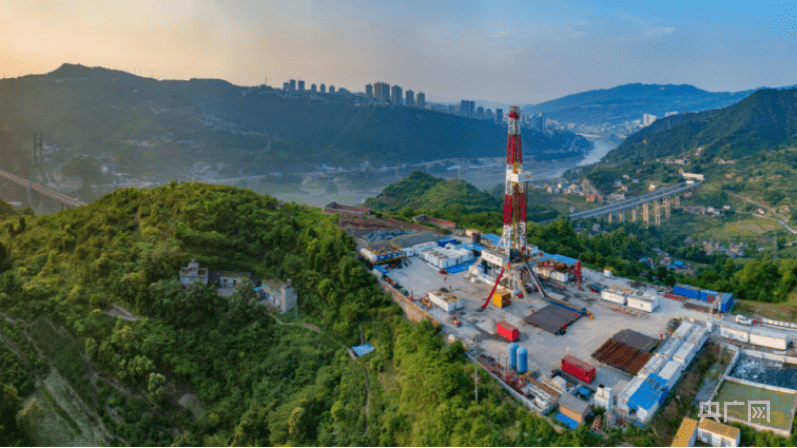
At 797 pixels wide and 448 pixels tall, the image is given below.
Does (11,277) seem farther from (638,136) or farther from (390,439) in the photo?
(638,136)

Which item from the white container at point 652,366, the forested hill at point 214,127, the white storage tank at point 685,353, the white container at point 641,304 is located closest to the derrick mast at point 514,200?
the white container at point 641,304

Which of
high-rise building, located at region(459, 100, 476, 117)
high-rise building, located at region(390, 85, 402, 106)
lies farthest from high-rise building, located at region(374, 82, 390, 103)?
high-rise building, located at region(459, 100, 476, 117)

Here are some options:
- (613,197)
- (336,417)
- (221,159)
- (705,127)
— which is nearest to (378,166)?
(221,159)

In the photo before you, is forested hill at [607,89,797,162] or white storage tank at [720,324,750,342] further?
forested hill at [607,89,797,162]

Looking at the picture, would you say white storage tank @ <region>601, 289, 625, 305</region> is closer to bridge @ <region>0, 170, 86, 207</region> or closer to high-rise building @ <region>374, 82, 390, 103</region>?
bridge @ <region>0, 170, 86, 207</region>

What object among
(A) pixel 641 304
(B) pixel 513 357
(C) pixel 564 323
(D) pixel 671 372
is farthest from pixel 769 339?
(B) pixel 513 357

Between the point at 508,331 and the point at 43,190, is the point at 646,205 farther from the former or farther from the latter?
the point at 43,190
